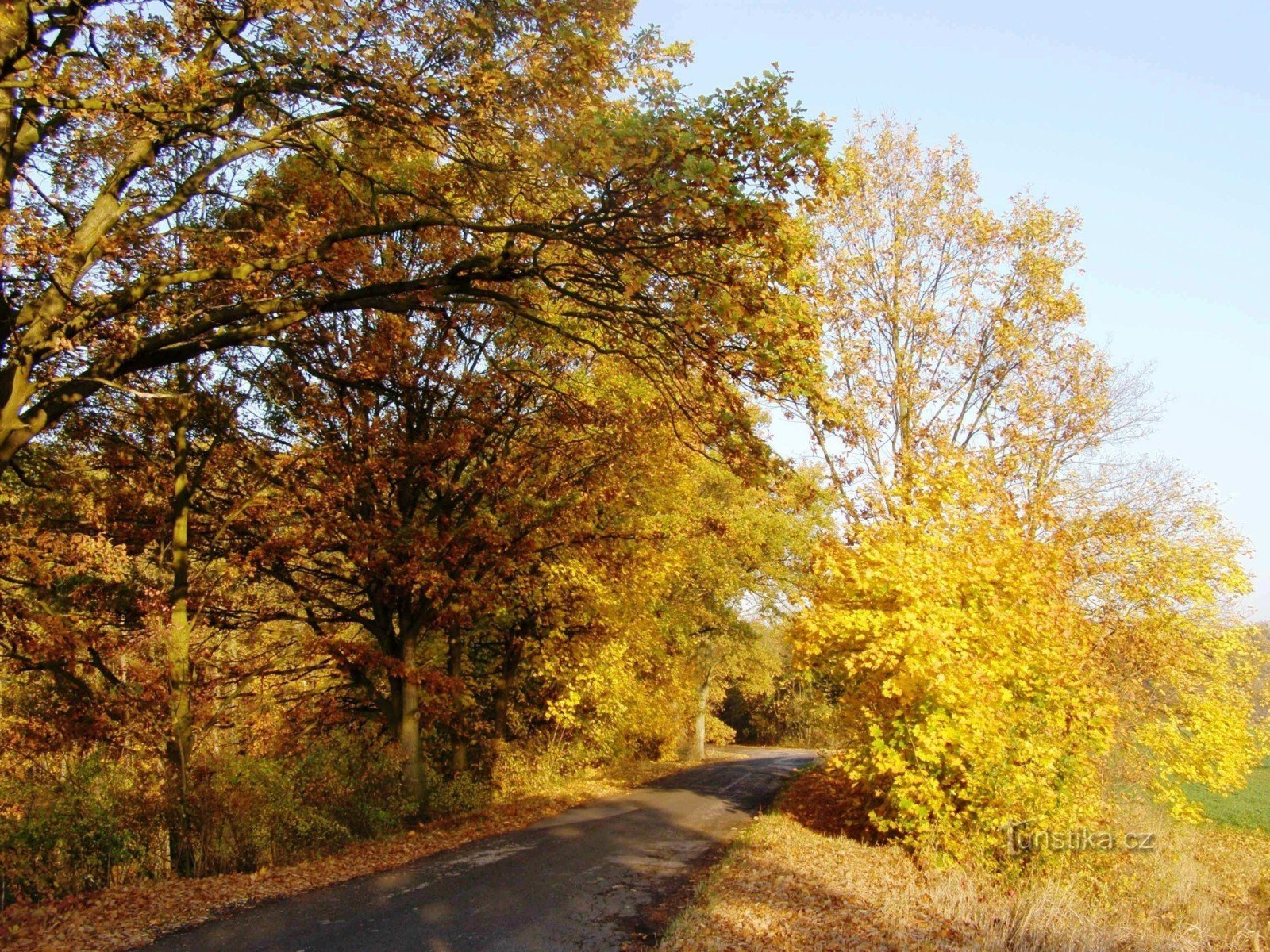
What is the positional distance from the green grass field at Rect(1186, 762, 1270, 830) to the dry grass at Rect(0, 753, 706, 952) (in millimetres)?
21200

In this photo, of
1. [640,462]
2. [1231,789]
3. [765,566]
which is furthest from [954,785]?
[765,566]

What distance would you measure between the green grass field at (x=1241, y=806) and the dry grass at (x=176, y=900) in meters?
21.2

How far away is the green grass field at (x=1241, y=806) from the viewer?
2509 cm

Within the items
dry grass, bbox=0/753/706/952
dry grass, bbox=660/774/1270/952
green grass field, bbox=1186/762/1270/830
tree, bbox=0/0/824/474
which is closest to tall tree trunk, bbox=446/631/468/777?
dry grass, bbox=0/753/706/952

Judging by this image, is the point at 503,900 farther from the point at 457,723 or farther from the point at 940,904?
the point at 457,723

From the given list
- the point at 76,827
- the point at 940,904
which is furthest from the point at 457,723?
the point at 940,904

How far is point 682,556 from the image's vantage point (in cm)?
1805

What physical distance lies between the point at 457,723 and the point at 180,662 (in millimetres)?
8260

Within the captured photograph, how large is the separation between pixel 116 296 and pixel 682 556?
12782mm

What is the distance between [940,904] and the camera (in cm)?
859

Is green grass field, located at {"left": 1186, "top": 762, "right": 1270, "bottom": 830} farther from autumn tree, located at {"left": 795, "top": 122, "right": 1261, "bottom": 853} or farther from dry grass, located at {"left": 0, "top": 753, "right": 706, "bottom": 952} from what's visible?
dry grass, located at {"left": 0, "top": 753, "right": 706, "bottom": 952}

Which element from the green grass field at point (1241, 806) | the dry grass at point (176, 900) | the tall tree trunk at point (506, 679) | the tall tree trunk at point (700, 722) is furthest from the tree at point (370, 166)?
the tall tree trunk at point (700, 722)

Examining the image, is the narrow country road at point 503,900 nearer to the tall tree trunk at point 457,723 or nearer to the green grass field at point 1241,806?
the tall tree trunk at point 457,723

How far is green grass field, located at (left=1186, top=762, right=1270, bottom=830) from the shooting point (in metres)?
25.1
